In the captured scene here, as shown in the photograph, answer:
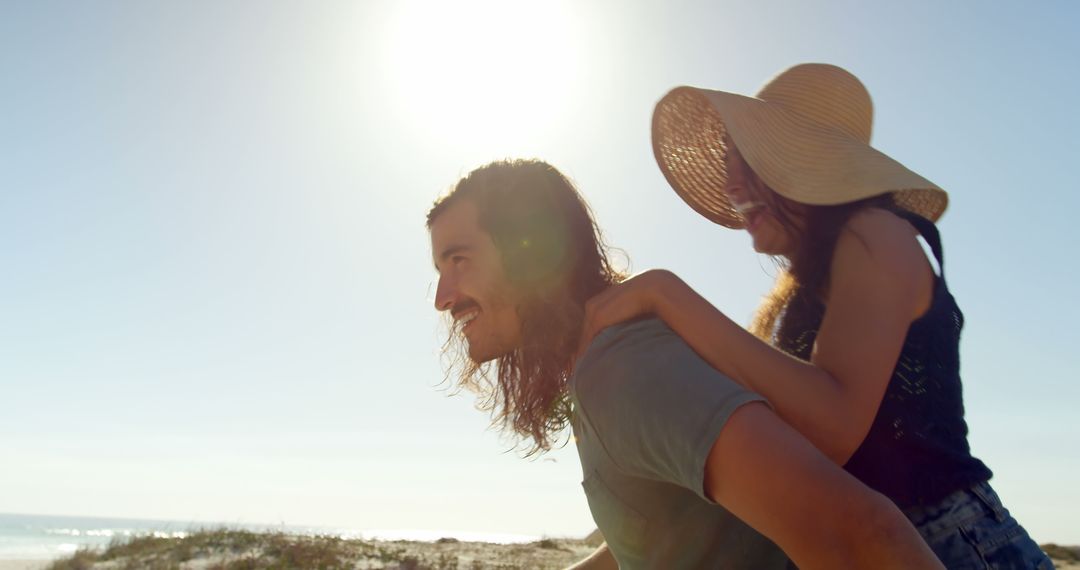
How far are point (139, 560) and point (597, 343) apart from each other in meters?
14.1

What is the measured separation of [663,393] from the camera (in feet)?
4.59

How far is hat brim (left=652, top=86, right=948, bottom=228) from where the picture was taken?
2117mm

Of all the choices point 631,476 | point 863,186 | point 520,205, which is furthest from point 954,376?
point 520,205

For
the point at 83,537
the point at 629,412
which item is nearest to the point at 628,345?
the point at 629,412

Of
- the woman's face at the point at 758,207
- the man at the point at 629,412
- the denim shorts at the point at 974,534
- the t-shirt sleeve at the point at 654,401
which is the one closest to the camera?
the man at the point at 629,412

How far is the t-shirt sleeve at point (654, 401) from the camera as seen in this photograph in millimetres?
1311

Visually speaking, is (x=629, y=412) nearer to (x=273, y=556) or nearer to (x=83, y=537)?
(x=273, y=556)

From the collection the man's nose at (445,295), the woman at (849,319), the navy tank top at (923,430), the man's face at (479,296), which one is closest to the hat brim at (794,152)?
the woman at (849,319)

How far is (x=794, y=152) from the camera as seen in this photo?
227 centimetres

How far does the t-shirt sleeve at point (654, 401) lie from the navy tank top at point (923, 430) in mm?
592

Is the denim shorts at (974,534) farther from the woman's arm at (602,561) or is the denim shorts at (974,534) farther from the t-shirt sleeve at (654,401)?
the woman's arm at (602,561)

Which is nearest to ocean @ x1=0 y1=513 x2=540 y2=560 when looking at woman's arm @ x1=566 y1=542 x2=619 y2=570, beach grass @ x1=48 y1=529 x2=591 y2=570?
beach grass @ x1=48 y1=529 x2=591 y2=570

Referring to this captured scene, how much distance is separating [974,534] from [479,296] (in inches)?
54.8

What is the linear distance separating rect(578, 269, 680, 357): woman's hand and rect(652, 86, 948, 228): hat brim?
56 cm
